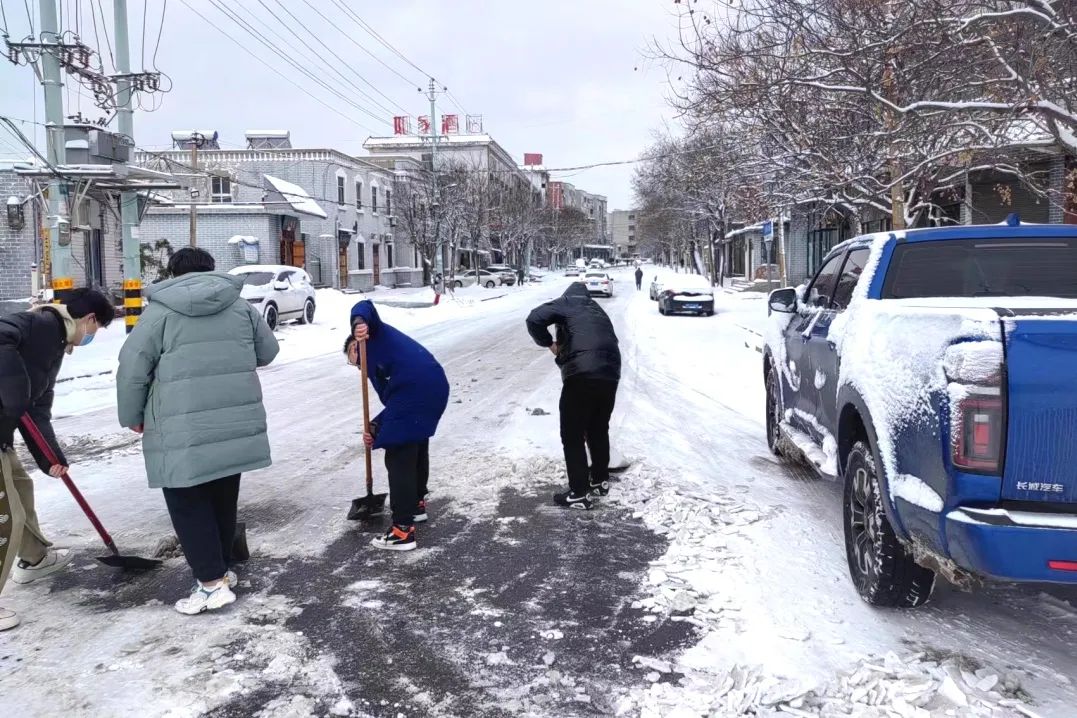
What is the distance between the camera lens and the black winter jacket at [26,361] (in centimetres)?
372

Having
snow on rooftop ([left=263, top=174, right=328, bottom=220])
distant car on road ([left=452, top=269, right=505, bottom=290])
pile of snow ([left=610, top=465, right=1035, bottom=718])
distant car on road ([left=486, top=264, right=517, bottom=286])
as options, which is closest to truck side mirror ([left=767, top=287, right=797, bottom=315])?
pile of snow ([left=610, top=465, right=1035, bottom=718])

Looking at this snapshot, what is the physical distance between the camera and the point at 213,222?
34031 millimetres

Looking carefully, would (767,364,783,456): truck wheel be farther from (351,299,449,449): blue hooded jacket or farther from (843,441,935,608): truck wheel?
(351,299,449,449): blue hooded jacket

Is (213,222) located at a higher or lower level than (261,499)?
higher

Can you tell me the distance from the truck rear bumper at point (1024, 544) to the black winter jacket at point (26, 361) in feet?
13.2

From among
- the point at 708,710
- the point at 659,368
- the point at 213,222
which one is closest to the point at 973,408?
the point at 708,710

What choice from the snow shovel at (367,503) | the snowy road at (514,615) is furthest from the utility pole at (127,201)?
the snow shovel at (367,503)

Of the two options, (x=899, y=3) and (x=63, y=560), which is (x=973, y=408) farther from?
(x=899, y=3)

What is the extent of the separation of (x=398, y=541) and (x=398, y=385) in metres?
0.94

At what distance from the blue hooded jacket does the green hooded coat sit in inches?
35.7

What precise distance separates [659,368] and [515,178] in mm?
71070

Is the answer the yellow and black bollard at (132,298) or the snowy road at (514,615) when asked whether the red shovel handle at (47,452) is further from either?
the yellow and black bollard at (132,298)

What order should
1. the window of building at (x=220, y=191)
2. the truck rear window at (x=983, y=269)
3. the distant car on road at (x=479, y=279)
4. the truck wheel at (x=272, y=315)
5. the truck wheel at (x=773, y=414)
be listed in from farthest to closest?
the distant car on road at (x=479, y=279) → the window of building at (x=220, y=191) → the truck wheel at (x=272, y=315) → the truck wheel at (x=773, y=414) → the truck rear window at (x=983, y=269)

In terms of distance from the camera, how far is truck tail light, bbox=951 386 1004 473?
2.81 meters
